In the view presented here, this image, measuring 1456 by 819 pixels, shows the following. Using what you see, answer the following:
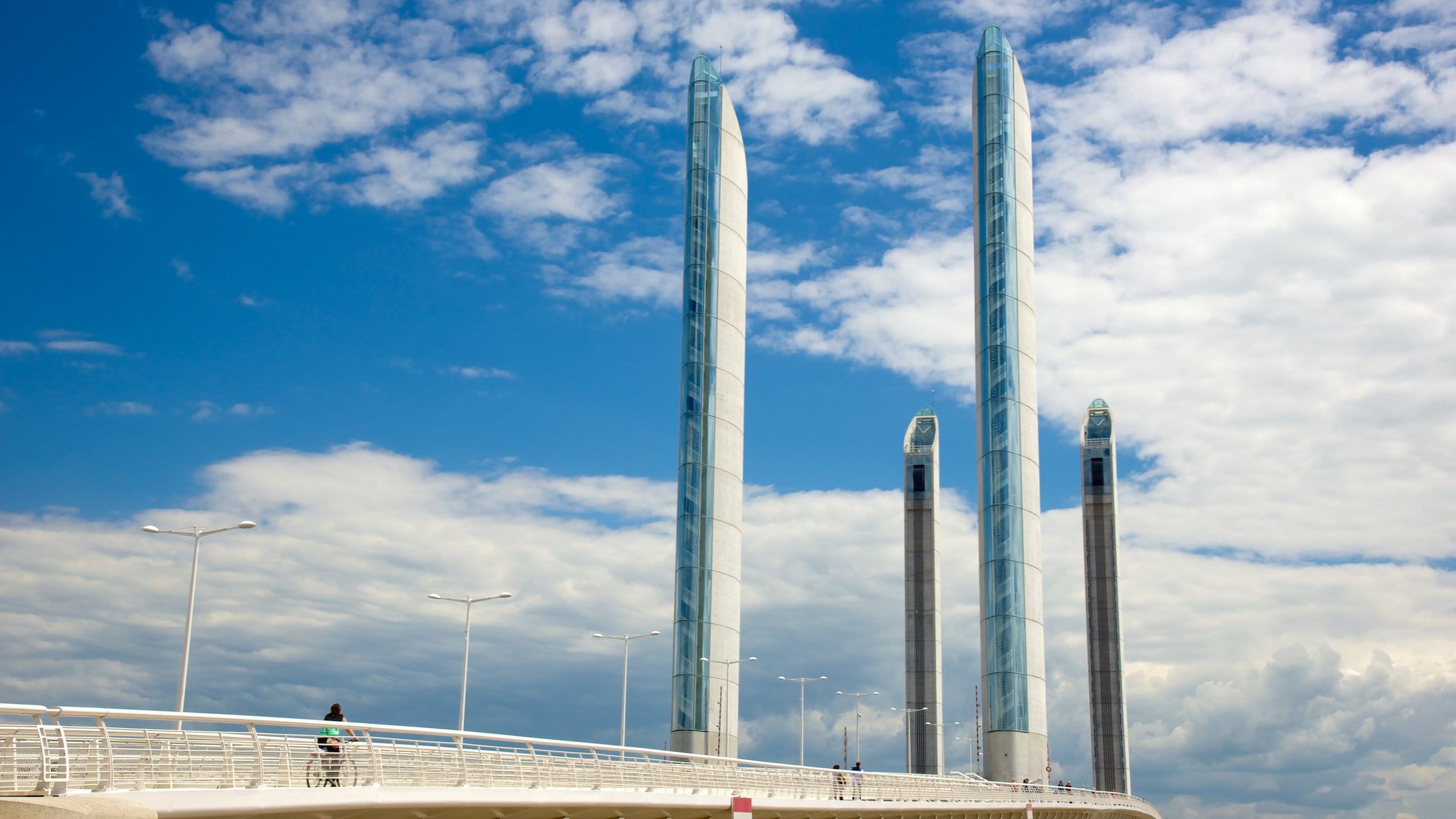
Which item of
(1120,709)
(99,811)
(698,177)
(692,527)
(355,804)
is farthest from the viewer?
(1120,709)

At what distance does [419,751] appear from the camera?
73.7 ft

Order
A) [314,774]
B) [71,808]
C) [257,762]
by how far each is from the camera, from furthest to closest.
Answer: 1. [314,774]
2. [257,762]
3. [71,808]

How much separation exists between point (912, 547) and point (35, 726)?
3579 inches

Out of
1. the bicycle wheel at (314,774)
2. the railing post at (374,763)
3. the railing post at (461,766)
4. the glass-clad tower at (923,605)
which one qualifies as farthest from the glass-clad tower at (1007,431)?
the bicycle wheel at (314,774)

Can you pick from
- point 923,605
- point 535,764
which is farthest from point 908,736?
point 535,764

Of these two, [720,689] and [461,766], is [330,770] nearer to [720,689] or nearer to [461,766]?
[461,766]

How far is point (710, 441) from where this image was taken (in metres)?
69.9

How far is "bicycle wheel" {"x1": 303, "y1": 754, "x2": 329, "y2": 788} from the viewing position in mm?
19594

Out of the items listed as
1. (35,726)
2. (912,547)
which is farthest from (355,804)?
(912,547)

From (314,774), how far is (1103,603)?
87606 millimetres

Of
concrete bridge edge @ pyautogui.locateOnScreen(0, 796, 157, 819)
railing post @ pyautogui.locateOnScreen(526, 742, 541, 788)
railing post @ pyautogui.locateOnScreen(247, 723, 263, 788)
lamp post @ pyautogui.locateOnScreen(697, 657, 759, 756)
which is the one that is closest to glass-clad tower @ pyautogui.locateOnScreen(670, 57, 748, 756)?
lamp post @ pyautogui.locateOnScreen(697, 657, 759, 756)

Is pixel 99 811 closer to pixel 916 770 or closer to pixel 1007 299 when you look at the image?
pixel 1007 299

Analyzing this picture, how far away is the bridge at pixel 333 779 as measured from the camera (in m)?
14.6

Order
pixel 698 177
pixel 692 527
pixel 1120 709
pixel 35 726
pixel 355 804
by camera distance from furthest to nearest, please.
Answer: pixel 1120 709 < pixel 698 177 < pixel 692 527 < pixel 355 804 < pixel 35 726
